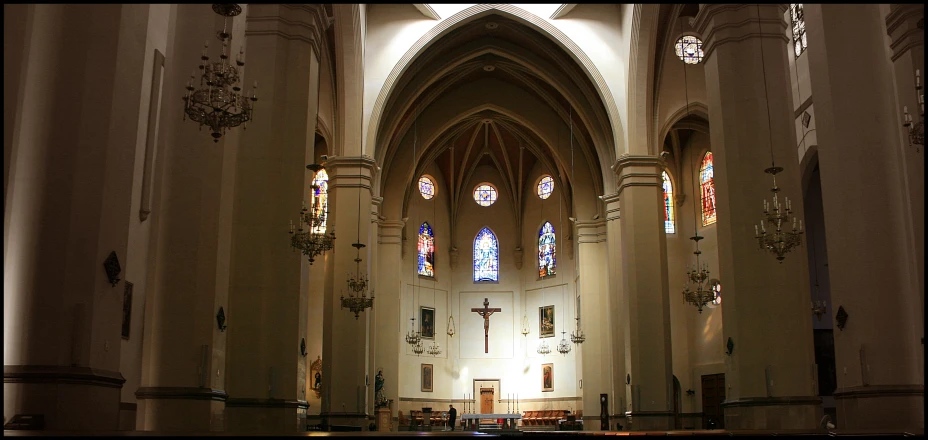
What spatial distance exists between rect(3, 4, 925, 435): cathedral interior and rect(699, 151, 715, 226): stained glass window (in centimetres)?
12

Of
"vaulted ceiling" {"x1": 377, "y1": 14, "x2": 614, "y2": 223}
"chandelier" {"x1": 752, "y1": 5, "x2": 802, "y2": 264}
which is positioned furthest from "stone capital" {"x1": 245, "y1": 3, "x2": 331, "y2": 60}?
"vaulted ceiling" {"x1": 377, "y1": 14, "x2": 614, "y2": 223}

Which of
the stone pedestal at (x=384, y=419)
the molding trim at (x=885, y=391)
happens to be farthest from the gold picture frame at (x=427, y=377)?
the molding trim at (x=885, y=391)

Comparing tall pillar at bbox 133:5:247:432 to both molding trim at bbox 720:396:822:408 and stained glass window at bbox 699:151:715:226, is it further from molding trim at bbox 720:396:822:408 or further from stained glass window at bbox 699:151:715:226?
stained glass window at bbox 699:151:715:226

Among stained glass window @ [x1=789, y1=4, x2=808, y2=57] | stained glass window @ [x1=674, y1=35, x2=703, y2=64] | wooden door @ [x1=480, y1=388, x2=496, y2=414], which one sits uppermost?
stained glass window @ [x1=674, y1=35, x2=703, y2=64]

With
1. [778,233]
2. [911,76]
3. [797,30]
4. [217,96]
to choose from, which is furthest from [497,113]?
[217,96]

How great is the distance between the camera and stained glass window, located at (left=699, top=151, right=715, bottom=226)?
2645 centimetres

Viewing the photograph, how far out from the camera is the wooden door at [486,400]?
33.0 meters

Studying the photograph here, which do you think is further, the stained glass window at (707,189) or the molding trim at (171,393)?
the stained glass window at (707,189)

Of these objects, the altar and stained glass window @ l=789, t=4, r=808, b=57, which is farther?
the altar

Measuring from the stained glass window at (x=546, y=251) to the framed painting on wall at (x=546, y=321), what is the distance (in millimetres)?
1450

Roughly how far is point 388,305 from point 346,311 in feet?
24.3

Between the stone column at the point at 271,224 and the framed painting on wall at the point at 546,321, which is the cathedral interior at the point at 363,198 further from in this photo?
the framed painting on wall at the point at 546,321

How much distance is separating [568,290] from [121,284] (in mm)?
25717

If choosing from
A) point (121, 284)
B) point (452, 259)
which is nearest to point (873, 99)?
point (121, 284)
